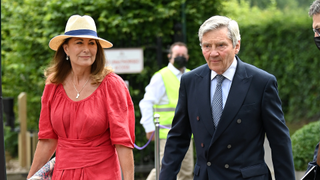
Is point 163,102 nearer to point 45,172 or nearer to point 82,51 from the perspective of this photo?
point 82,51

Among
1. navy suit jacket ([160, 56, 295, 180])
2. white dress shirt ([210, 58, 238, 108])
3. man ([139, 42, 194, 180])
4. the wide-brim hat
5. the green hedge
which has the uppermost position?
the wide-brim hat

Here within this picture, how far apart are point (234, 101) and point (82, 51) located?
1320mm

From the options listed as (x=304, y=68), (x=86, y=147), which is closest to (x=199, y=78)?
(x=86, y=147)

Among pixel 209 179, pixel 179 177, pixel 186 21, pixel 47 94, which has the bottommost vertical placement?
pixel 179 177

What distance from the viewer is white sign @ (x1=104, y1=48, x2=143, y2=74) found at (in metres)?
6.79

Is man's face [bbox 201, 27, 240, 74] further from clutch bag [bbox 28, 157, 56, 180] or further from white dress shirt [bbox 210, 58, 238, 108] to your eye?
clutch bag [bbox 28, 157, 56, 180]

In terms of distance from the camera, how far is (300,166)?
5.91 metres

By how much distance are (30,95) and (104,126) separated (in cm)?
543

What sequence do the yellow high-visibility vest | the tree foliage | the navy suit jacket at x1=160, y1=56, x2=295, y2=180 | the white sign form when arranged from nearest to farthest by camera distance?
the navy suit jacket at x1=160, y1=56, x2=295, y2=180 < the yellow high-visibility vest < the white sign < the tree foliage

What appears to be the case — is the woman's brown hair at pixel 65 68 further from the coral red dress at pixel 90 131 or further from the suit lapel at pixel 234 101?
the suit lapel at pixel 234 101

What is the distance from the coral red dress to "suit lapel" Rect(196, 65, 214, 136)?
0.68 metres

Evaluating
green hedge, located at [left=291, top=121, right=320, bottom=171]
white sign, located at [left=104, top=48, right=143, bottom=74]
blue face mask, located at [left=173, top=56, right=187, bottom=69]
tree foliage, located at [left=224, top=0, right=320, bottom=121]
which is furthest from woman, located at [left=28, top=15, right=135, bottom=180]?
tree foliage, located at [left=224, top=0, right=320, bottom=121]

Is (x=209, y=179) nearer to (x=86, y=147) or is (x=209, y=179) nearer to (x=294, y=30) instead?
(x=86, y=147)

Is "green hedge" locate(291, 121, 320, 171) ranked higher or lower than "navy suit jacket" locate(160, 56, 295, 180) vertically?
lower
